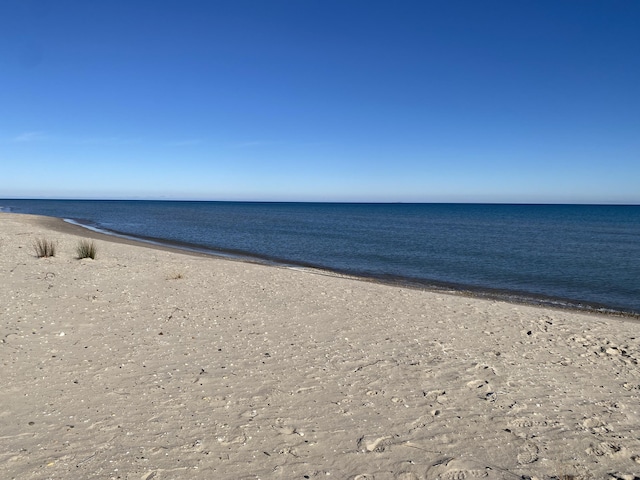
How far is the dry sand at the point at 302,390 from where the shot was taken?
395 centimetres

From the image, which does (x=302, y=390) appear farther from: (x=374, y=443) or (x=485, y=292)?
(x=485, y=292)

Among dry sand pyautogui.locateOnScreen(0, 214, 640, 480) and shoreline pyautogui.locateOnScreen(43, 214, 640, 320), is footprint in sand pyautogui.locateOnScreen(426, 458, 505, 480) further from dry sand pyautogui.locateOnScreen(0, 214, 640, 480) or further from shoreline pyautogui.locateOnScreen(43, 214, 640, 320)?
shoreline pyautogui.locateOnScreen(43, 214, 640, 320)

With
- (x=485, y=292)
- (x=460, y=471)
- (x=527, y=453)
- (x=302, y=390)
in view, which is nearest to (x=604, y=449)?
(x=527, y=453)

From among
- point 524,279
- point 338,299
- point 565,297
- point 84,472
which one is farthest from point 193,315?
point 524,279

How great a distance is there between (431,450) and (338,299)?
6519mm

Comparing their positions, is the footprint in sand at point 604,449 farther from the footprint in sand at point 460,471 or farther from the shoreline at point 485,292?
the shoreline at point 485,292

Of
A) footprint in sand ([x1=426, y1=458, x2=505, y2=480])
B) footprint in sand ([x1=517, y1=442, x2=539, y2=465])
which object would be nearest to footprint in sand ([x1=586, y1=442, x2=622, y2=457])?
footprint in sand ([x1=517, y1=442, x2=539, y2=465])

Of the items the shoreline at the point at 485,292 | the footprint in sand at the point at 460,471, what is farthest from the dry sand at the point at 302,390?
the shoreline at the point at 485,292

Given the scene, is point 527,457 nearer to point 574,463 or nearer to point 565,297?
point 574,463

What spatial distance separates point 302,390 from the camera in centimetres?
538

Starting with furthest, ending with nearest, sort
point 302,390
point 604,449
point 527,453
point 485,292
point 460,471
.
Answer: point 485,292
point 302,390
point 604,449
point 527,453
point 460,471

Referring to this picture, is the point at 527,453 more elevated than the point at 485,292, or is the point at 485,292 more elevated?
the point at 527,453

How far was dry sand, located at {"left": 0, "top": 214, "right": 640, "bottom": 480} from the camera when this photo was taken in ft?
13.0

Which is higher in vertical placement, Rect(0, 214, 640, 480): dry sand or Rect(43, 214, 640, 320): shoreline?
Rect(0, 214, 640, 480): dry sand
